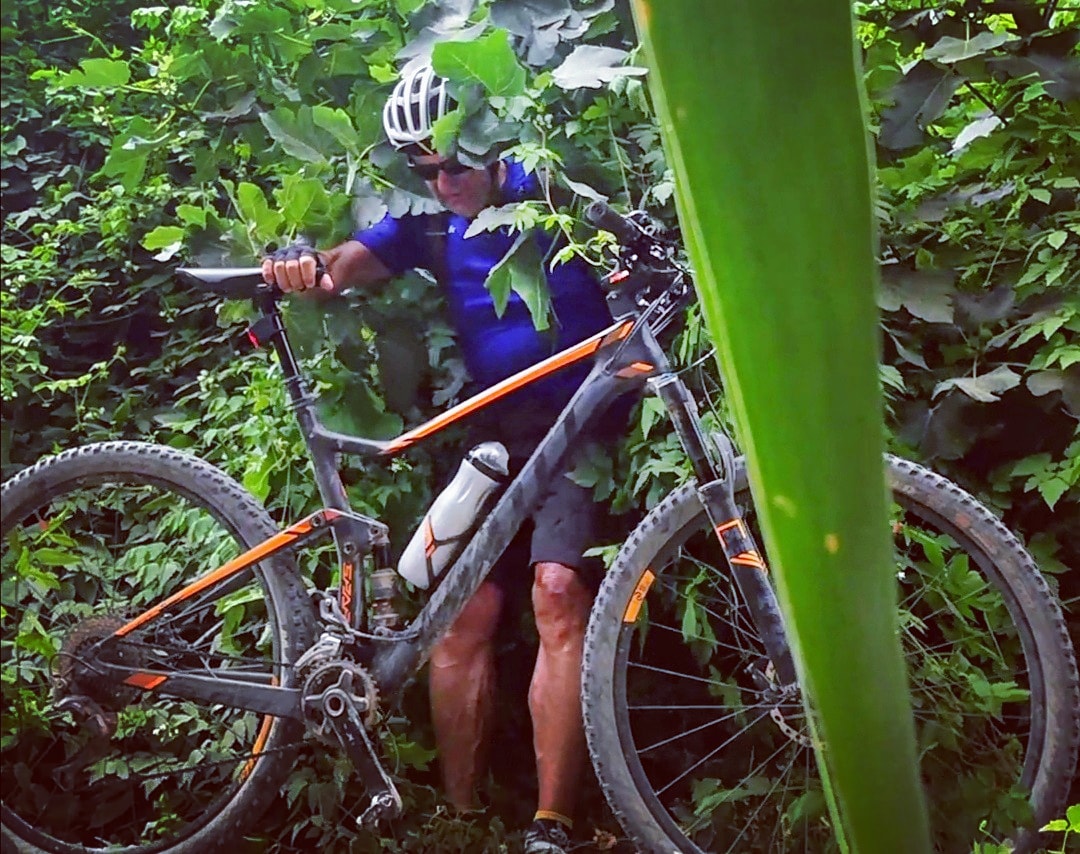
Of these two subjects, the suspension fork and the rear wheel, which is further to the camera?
the rear wheel

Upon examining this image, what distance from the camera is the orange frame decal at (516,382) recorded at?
0.84m

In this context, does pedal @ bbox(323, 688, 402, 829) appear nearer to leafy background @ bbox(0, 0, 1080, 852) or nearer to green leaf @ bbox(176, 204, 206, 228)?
leafy background @ bbox(0, 0, 1080, 852)

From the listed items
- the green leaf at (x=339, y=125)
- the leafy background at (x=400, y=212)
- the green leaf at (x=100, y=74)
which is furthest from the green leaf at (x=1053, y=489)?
the green leaf at (x=100, y=74)

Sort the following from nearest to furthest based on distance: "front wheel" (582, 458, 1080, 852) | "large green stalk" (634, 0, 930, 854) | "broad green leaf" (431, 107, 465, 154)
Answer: "large green stalk" (634, 0, 930, 854) < "front wheel" (582, 458, 1080, 852) < "broad green leaf" (431, 107, 465, 154)

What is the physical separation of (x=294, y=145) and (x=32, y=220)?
0.27 metres

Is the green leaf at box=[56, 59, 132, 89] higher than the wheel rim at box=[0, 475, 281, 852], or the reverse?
the green leaf at box=[56, 59, 132, 89]

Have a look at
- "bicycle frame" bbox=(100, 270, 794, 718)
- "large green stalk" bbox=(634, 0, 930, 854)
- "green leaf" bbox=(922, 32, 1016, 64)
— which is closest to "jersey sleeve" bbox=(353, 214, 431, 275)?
"bicycle frame" bbox=(100, 270, 794, 718)

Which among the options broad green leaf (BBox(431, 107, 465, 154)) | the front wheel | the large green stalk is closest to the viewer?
the large green stalk

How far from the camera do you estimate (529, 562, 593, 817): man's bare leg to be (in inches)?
33.2

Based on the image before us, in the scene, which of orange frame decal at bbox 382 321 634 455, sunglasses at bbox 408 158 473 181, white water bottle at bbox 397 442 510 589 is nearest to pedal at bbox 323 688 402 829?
white water bottle at bbox 397 442 510 589

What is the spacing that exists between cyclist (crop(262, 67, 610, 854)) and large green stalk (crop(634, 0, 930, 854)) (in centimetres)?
75

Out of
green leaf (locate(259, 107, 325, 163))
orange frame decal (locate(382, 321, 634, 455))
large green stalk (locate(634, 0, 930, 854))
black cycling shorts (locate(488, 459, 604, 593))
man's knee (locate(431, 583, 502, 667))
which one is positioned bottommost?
man's knee (locate(431, 583, 502, 667))

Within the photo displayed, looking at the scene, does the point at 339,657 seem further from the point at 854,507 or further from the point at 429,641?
the point at 854,507

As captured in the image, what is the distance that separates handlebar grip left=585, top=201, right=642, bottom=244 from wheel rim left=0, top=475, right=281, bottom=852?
17.2 inches
